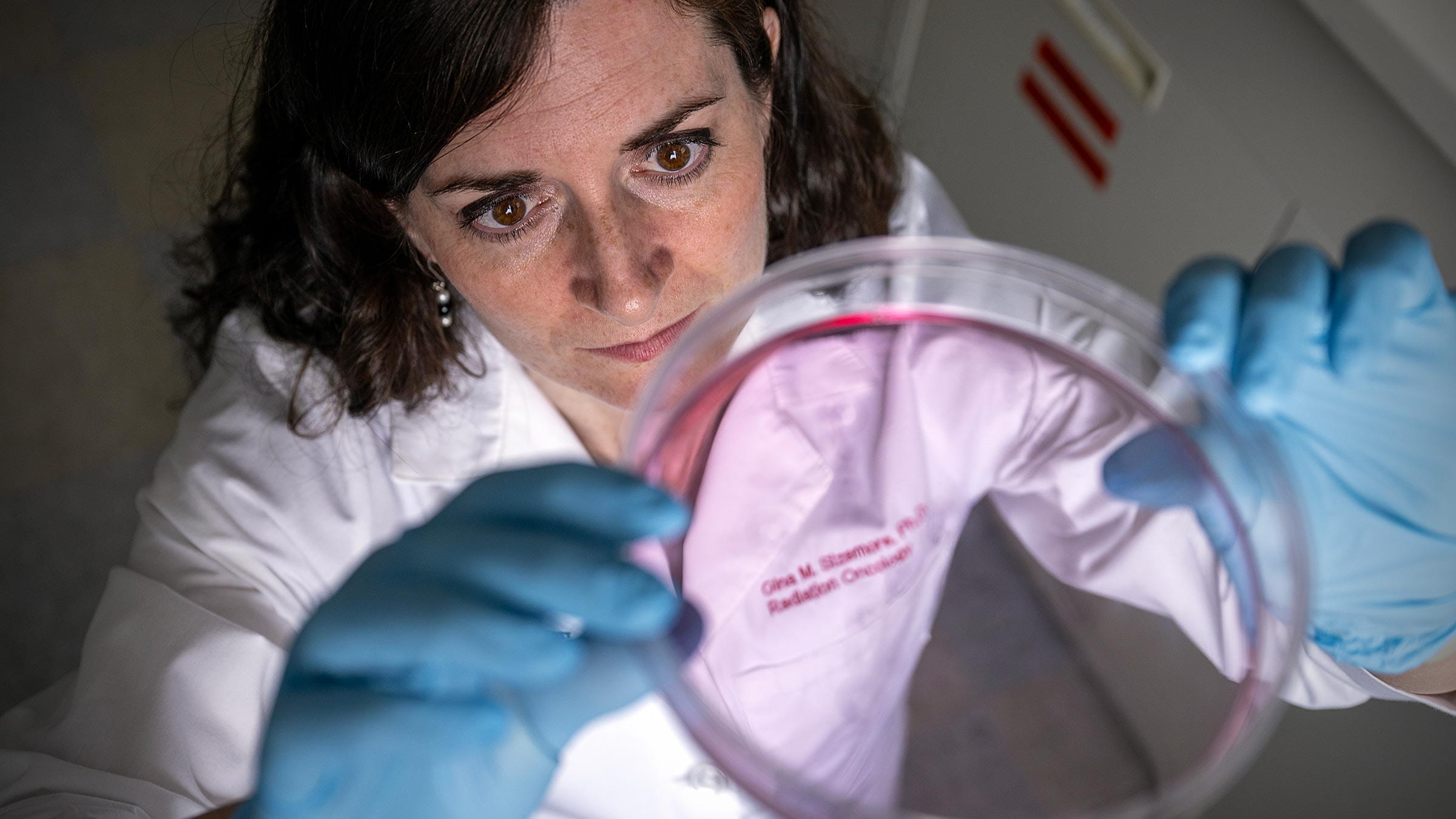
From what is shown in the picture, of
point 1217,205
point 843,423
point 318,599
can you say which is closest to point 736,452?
point 843,423

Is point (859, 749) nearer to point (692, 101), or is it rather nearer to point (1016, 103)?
point (692, 101)

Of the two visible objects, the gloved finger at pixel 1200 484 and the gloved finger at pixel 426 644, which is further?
the gloved finger at pixel 1200 484

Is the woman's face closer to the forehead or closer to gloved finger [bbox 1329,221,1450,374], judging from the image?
the forehead

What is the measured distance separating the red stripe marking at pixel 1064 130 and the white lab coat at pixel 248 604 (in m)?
0.76

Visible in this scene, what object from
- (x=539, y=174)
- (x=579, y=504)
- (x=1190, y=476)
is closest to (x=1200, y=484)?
(x=1190, y=476)

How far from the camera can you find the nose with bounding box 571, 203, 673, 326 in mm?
818

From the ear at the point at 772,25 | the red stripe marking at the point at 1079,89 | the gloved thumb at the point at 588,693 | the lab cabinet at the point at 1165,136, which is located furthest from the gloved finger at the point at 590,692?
the red stripe marking at the point at 1079,89

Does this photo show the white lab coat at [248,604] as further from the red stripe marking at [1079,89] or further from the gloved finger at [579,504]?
the red stripe marking at [1079,89]

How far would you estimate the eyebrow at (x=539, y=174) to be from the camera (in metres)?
0.79

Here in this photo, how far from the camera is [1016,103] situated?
157cm

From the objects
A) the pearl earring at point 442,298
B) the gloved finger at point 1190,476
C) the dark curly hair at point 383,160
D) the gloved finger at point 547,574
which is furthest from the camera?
the pearl earring at point 442,298

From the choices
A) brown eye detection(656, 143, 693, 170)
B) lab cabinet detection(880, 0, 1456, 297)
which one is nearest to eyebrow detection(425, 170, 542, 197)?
brown eye detection(656, 143, 693, 170)

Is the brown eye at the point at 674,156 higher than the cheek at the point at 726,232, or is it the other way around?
the brown eye at the point at 674,156

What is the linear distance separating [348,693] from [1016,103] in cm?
131
